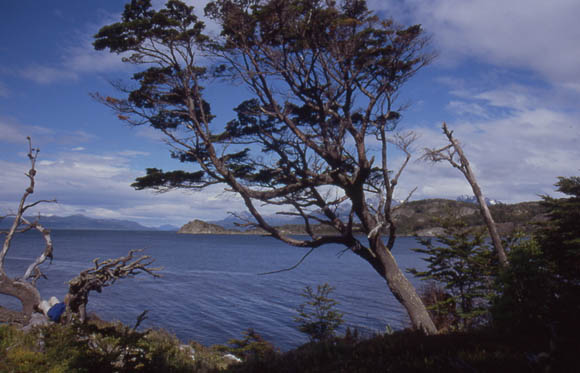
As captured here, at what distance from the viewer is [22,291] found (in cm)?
923

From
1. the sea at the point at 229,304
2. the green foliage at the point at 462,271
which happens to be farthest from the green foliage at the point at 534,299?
the sea at the point at 229,304

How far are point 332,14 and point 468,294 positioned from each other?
29.4ft

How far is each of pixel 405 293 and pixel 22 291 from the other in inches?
386

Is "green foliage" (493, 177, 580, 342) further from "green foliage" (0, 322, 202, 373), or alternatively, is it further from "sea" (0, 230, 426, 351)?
"sea" (0, 230, 426, 351)

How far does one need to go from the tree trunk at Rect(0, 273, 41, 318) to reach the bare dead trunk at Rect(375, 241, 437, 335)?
9.07 m

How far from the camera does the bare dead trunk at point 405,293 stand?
8.43 metres

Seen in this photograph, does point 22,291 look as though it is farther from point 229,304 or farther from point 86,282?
point 229,304

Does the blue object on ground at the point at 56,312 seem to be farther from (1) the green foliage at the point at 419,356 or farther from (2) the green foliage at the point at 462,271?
(2) the green foliage at the point at 462,271

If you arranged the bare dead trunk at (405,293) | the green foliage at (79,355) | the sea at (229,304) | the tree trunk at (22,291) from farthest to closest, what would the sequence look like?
the sea at (229,304) → the tree trunk at (22,291) → the bare dead trunk at (405,293) → the green foliage at (79,355)

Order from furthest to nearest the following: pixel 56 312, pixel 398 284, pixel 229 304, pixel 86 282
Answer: pixel 229 304
pixel 398 284
pixel 56 312
pixel 86 282

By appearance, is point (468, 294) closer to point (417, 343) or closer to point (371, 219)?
point (371, 219)

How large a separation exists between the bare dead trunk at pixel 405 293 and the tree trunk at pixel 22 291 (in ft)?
29.7

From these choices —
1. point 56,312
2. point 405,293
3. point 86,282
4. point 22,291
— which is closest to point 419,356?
point 405,293

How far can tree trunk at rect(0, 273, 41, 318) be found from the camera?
907cm
